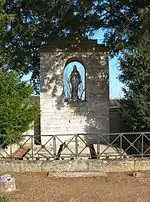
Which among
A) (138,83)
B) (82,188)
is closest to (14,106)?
(138,83)

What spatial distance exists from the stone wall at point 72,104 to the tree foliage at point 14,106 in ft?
7.08

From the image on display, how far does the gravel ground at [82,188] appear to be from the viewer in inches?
290

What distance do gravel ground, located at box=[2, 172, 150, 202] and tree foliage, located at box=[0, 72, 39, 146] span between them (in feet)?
10.3

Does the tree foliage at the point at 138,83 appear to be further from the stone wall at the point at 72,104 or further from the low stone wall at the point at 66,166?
the low stone wall at the point at 66,166

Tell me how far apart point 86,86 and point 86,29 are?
2.60m

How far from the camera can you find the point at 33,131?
1630cm

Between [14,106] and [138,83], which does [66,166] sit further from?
[138,83]

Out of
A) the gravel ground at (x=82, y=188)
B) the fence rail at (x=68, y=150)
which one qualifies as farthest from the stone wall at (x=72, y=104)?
the gravel ground at (x=82, y=188)

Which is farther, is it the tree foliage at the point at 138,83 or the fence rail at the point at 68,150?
the tree foliage at the point at 138,83

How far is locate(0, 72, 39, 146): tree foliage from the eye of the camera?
41.0 feet

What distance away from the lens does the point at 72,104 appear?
1609 cm

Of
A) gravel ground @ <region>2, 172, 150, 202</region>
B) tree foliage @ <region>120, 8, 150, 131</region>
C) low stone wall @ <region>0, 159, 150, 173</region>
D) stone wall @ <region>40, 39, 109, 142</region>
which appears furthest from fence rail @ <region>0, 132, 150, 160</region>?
stone wall @ <region>40, 39, 109, 142</region>

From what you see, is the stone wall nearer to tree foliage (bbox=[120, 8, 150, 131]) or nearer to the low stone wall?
tree foliage (bbox=[120, 8, 150, 131])

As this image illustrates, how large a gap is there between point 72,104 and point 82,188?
8.00m
